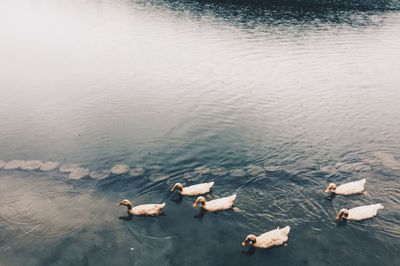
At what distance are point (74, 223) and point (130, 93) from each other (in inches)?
729

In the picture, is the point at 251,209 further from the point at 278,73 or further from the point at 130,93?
the point at 278,73

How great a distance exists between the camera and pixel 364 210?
1730 cm

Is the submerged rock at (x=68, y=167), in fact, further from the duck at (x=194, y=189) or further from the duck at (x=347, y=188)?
the duck at (x=347, y=188)

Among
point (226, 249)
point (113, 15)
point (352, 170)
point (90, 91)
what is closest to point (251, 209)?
point (226, 249)

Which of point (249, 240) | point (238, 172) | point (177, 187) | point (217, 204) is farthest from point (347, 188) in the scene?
point (177, 187)

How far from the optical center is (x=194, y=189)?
19.3 metres

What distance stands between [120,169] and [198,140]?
21.4 feet

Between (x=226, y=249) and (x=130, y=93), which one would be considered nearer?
(x=226, y=249)

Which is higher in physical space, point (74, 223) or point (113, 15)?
point (113, 15)

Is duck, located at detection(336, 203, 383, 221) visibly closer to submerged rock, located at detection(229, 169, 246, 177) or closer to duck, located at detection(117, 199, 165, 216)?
submerged rock, located at detection(229, 169, 246, 177)

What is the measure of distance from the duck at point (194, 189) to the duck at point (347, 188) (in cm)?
695

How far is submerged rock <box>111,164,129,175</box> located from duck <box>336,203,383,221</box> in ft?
43.2

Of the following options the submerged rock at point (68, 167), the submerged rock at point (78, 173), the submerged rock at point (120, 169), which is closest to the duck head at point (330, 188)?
the submerged rock at point (120, 169)

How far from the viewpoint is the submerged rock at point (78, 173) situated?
21422 millimetres
